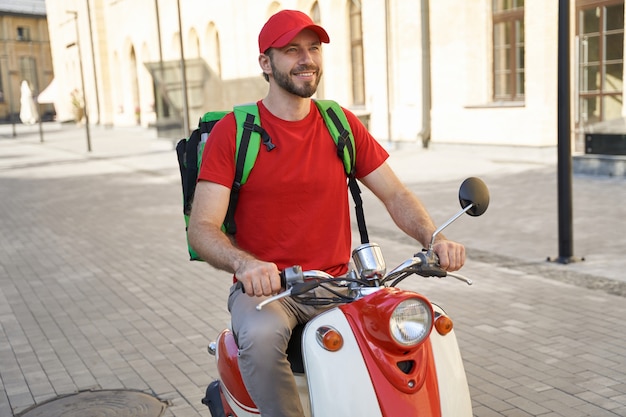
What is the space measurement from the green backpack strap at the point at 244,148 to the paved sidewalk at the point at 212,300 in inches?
65.3

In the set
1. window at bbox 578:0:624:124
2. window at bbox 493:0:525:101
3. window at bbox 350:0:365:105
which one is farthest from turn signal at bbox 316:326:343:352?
window at bbox 350:0:365:105

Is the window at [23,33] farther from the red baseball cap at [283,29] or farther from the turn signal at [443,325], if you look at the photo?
the turn signal at [443,325]

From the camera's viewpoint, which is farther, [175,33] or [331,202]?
[175,33]

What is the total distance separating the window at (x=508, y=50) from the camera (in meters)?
17.0

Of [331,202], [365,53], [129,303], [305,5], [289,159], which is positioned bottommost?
[129,303]

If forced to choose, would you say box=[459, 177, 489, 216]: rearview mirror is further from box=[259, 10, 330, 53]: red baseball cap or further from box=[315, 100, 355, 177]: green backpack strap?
box=[259, 10, 330, 53]: red baseball cap

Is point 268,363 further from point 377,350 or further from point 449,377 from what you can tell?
point 449,377

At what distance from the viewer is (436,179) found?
13773mm

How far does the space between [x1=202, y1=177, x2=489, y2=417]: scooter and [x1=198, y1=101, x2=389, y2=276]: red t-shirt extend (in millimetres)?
351

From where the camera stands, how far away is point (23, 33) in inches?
2926

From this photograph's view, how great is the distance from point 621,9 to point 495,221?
22.7 ft

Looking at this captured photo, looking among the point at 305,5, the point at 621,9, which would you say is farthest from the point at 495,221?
the point at 305,5

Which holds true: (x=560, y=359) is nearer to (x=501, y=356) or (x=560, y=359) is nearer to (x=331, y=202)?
(x=501, y=356)

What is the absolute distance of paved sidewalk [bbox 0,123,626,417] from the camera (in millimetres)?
4348
